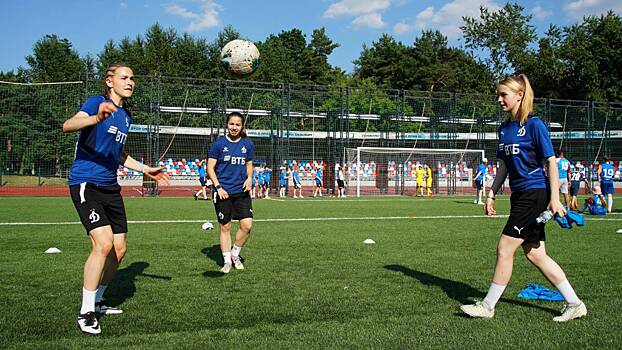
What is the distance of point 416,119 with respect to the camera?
40.0m

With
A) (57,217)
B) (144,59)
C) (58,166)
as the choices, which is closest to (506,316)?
(57,217)

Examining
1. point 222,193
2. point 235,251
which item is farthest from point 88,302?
point 235,251

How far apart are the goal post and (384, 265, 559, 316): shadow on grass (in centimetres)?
2812

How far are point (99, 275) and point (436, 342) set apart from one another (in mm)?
2820

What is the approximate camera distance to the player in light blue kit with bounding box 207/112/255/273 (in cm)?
784

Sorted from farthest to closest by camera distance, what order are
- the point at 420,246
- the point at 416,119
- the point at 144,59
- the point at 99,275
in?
the point at 144,59
the point at 416,119
the point at 420,246
the point at 99,275

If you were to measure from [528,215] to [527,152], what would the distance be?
1.89 ft

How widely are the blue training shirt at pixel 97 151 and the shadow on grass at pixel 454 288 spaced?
345cm

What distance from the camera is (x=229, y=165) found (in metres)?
7.91

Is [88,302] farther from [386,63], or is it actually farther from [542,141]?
[386,63]

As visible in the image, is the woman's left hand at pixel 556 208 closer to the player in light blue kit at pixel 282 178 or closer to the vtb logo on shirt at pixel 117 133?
the vtb logo on shirt at pixel 117 133

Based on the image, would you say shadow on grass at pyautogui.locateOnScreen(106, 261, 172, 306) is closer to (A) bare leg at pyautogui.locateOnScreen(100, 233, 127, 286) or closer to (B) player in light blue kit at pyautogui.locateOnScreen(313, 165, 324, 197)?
(A) bare leg at pyautogui.locateOnScreen(100, 233, 127, 286)

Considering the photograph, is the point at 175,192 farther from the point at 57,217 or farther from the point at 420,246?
the point at 420,246

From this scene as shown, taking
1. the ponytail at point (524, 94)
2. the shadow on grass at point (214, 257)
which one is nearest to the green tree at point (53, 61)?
the shadow on grass at point (214, 257)
